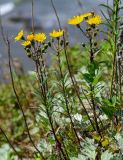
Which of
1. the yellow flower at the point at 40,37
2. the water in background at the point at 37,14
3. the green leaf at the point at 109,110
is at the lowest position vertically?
the water in background at the point at 37,14

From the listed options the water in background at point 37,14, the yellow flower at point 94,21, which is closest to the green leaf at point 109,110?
the yellow flower at point 94,21

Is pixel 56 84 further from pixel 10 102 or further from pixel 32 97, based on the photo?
pixel 10 102

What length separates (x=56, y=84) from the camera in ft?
7.43

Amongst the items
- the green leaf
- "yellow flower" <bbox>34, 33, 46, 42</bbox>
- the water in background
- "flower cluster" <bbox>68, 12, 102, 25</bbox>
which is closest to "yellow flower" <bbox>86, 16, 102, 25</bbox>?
"flower cluster" <bbox>68, 12, 102, 25</bbox>

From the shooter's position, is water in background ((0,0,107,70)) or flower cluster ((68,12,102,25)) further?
water in background ((0,0,107,70))

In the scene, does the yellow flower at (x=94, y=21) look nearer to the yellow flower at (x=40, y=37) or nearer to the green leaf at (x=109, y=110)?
the yellow flower at (x=40, y=37)

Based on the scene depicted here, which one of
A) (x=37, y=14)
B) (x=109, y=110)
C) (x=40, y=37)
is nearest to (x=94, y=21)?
(x=40, y=37)

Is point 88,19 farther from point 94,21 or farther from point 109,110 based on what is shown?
point 109,110

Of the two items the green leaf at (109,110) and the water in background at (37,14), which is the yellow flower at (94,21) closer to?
the green leaf at (109,110)

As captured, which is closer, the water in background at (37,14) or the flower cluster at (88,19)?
the flower cluster at (88,19)

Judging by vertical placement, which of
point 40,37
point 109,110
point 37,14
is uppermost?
point 40,37

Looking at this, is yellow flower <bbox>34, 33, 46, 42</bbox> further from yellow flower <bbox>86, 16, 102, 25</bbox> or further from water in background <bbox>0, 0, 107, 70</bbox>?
water in background <bbox>0, 0, 107, 70</bbox>

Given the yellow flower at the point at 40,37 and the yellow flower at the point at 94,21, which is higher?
the yellow flower at the point at 94,21

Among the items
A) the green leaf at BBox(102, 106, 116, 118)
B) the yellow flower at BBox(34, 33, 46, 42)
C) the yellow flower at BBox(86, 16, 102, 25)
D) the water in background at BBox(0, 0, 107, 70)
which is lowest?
the water in background at BBox(0, 0, 107, 70)
